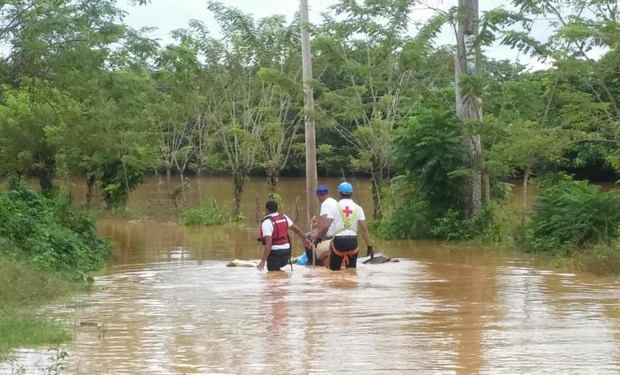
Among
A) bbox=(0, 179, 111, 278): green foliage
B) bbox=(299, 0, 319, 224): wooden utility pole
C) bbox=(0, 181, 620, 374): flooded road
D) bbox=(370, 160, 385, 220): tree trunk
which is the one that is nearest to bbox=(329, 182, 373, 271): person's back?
bbox=(0, 181, 620, 374): flooded road

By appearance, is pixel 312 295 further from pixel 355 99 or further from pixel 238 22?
pixel 238 22

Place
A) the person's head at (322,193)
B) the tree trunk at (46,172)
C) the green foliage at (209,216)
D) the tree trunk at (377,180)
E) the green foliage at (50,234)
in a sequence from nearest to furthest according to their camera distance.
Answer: the person's head at (322,193) < the green foliage at (50,234) < the tree trunk at (377,180) < the green foliage at (209,216) < the tree trunk at (46,172)

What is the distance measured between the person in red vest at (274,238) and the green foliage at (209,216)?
2005cm

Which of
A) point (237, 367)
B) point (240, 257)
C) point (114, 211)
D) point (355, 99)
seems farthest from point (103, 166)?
point (237, 367)

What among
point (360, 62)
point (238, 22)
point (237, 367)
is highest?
point (238, 22)

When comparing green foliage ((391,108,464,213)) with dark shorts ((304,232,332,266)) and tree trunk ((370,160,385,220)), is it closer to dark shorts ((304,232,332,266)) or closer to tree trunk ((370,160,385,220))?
tree trunk ((370,160,385,220))

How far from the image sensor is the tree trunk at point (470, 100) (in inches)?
910

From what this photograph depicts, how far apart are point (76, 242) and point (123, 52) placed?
4545mm

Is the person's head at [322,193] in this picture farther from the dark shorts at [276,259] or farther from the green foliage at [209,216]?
the green foliage at [209,216]

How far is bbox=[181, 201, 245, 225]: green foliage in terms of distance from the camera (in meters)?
35.4

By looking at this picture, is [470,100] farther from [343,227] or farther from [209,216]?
[209,216]

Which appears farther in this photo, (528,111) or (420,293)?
(528,111)

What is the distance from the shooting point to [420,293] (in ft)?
41.9

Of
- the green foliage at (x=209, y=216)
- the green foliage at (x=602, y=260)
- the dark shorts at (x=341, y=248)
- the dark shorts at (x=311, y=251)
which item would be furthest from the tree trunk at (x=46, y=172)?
the green foliage at (x=602, y=260)
